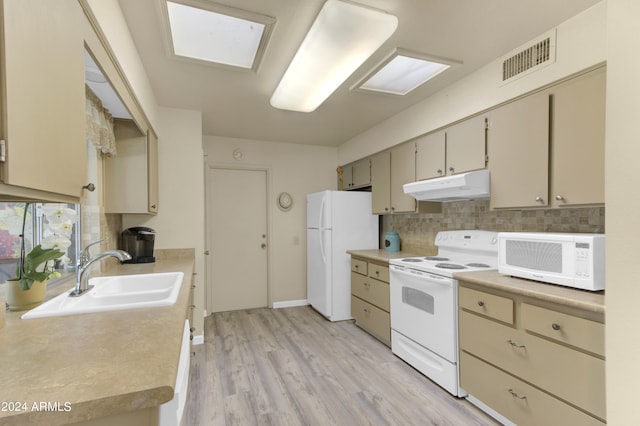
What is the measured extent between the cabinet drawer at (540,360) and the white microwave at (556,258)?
1.13 ft

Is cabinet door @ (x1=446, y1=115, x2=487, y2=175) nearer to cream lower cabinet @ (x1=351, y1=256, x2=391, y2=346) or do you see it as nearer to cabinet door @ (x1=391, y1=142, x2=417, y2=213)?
cabinet door @ (x1=391, y1=142, x2=417, y2=213)

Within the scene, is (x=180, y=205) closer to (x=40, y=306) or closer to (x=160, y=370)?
(x=40, y=306)

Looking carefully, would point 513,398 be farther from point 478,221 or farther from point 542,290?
point 478,221

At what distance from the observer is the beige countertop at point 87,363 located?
24.3 inches

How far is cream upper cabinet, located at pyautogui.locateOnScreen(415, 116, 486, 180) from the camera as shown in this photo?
2322 millimetres

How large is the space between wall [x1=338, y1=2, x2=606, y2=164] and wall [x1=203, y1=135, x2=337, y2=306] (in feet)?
3.34

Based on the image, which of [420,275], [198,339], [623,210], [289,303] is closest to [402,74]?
[420,275]

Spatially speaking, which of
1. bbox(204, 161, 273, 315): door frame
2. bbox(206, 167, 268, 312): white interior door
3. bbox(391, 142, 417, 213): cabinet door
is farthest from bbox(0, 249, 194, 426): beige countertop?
bbox(206, 167, 268, 312): white interior door

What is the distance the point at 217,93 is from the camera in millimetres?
2660

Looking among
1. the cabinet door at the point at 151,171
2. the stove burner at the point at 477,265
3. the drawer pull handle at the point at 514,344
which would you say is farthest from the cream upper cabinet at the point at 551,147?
the cabinet door at the point at 151,171

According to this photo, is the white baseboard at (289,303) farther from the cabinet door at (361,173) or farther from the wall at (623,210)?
the wall at (623,210)

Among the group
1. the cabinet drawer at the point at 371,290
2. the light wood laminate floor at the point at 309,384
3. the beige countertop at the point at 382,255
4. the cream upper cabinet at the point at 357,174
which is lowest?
the light wood laminate floor at the point at 309,384

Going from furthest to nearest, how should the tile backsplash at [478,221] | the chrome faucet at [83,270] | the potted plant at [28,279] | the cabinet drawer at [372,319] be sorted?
the cabinet drawer at [372,319], the tile backsplash at [478,221], the chrome faucet at [83,270], the potted plant at [28,279]

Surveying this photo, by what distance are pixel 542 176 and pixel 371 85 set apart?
55.4 inches
